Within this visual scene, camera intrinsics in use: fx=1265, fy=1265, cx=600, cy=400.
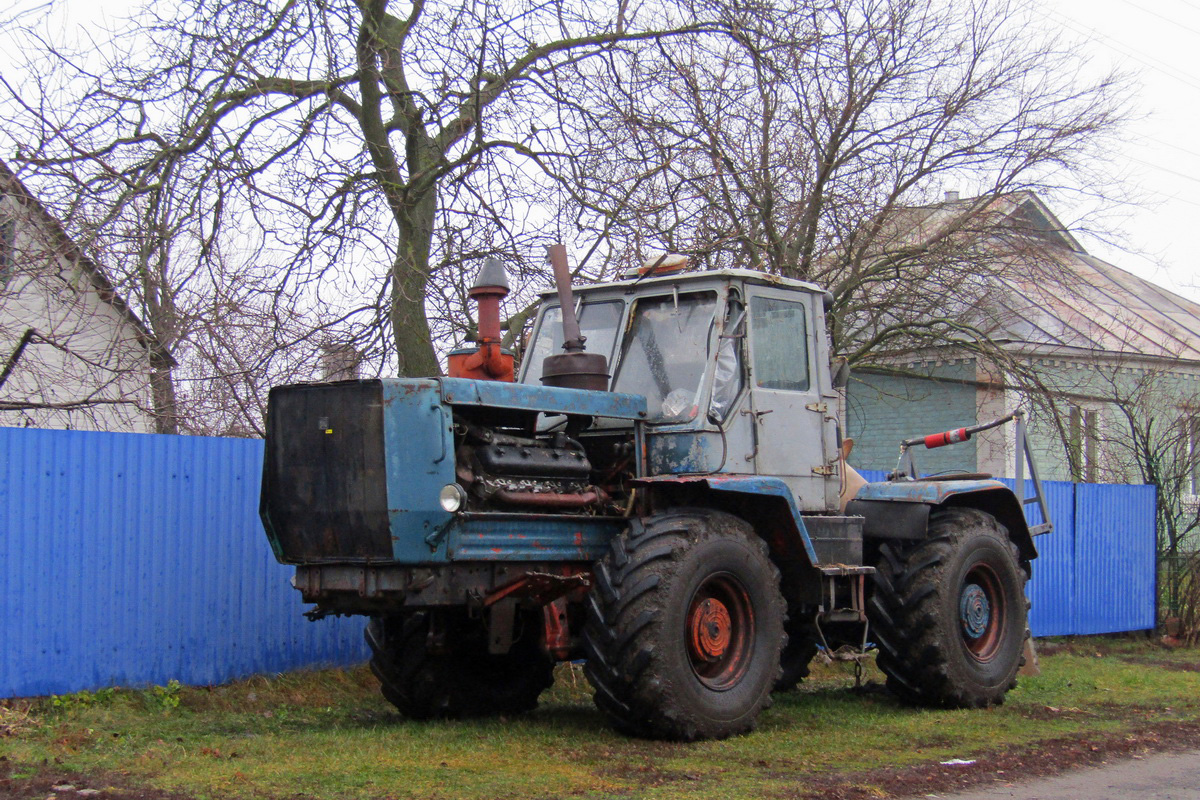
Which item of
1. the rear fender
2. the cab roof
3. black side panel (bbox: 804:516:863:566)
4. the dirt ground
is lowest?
the dirt ground

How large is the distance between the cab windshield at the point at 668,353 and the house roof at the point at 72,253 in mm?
4545

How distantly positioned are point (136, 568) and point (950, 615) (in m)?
5.73

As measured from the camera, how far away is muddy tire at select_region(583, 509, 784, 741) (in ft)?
→ 22.8

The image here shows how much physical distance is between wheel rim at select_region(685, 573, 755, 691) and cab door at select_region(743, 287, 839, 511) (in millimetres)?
949

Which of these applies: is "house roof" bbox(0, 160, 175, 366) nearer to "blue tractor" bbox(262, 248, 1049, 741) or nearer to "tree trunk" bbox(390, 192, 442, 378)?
"tree trunk" bbox(390, 192, 442, 378)

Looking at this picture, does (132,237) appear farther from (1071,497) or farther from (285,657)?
(1071,497)

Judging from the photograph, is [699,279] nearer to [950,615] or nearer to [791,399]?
[791,399]

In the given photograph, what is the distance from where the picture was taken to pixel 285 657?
970 cm

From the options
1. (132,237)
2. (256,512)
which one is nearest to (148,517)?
(256,512)

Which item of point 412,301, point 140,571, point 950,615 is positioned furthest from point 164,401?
point 950,615

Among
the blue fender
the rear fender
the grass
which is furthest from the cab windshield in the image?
the grass

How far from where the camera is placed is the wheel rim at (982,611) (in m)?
9.41

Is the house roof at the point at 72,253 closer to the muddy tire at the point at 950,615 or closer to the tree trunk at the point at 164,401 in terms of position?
the tree trunk at the point at 164,401

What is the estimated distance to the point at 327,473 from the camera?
708 cm
